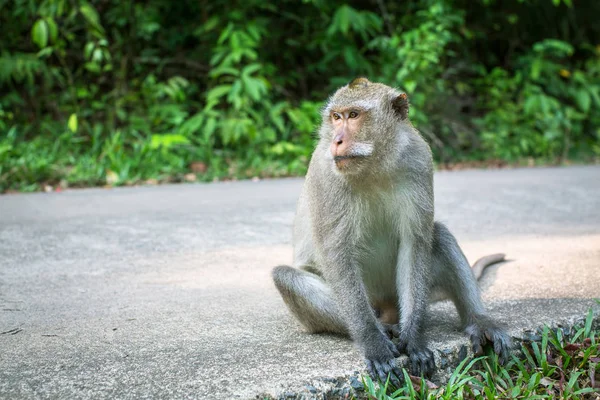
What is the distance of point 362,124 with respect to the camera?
130 inches

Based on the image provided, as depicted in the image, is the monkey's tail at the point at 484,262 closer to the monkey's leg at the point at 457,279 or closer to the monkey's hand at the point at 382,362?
the monkey's leg at the point at 457,279

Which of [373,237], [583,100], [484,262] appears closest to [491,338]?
[373,237]

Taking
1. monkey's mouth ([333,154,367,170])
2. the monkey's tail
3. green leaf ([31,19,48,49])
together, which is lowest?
the monkey's tail

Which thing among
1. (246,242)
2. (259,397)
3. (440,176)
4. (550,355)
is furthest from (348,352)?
(440,176)

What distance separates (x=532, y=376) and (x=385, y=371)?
0.71m

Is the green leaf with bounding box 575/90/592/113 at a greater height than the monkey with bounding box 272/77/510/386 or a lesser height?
greater

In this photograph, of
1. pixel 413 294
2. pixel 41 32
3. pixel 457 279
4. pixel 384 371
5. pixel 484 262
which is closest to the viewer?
pixel 384 371

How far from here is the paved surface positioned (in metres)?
2.97

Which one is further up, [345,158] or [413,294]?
[345,158]

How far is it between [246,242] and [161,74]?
6833 millimetres

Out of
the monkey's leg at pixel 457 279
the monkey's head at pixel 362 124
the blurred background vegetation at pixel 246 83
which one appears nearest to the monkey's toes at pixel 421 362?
the monkey's leg at pixel 457 279

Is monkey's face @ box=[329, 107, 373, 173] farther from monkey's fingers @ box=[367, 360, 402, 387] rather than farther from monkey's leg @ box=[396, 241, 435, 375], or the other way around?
monkey's fingers @ box=[367, 360, 402, 387]

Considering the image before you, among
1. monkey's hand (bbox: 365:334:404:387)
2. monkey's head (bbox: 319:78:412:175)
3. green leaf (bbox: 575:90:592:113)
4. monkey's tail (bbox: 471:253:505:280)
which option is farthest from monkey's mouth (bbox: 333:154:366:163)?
green leaf (bbox: 575:90:592:113)

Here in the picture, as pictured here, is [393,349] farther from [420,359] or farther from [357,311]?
[357,311]
